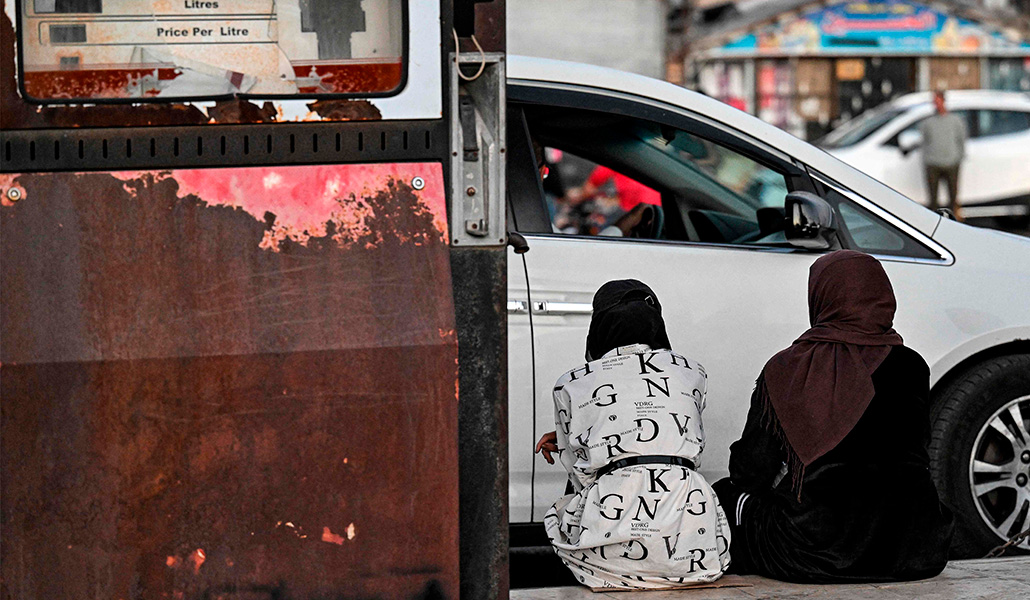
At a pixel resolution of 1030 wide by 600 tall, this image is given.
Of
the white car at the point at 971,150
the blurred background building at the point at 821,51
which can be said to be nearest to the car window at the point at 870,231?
the white car at the point at 971,150

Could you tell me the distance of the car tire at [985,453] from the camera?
13.8 ft

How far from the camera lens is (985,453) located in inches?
169

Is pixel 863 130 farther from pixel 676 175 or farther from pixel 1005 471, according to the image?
pixel 1005 471

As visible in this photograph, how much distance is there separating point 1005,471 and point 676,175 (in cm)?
152

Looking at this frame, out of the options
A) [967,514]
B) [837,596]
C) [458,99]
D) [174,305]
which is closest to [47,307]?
[174,305]

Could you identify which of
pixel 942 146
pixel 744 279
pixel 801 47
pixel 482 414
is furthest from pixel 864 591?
pixel 801 47

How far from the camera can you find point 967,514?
13.8 ft

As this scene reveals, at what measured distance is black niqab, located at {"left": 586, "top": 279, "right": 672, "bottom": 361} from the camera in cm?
356

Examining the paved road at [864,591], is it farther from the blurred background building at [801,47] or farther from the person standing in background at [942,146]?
the blurred background building at [801,47]

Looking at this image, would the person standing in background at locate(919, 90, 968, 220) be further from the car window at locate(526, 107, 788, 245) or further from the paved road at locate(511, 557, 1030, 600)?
the paved road at locate(511, 557, 1030, 600)

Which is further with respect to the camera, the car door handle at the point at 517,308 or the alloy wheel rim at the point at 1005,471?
the alloy wheel rim at the point at 1005,471

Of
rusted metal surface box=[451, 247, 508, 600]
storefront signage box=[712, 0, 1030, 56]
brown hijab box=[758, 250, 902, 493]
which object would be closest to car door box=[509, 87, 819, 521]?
brown hijab box=[758, 250, 902, 493]

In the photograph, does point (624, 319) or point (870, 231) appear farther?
point (870, 231)

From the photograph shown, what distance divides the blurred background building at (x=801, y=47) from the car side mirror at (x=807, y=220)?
1620 centimetres
